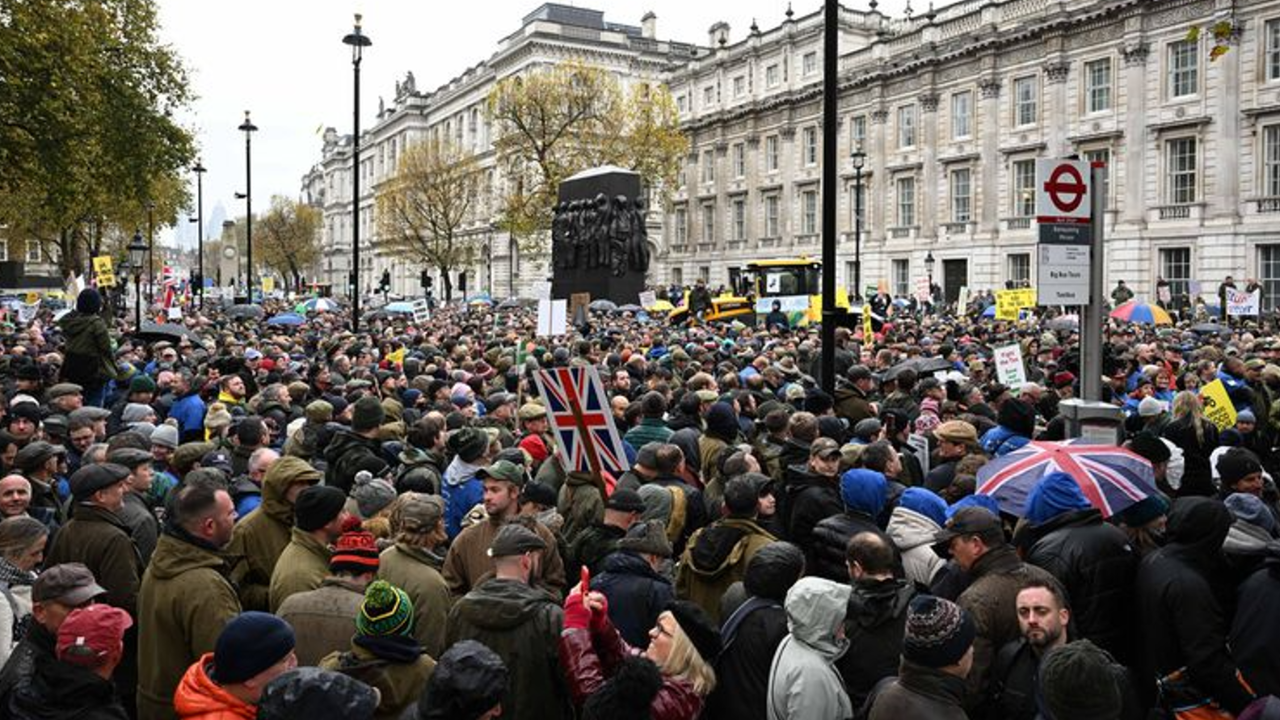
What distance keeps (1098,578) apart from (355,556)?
3386 mm

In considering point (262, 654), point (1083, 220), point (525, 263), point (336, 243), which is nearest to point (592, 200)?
point (1083, 220)

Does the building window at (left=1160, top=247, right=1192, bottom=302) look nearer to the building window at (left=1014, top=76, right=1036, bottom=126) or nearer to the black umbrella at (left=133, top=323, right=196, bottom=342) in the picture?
the building window at (left=1014, top=76, right=1036, bottom=126)

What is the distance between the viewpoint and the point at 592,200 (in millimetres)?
29922

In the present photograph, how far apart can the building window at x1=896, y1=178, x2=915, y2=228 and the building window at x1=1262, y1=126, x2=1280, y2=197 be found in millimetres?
17497

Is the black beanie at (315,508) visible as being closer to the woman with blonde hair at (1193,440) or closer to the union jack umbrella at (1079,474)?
the union jack umbrella at (1079,474)

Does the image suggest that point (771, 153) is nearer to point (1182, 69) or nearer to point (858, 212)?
point (858, 212)

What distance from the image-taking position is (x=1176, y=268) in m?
40.8

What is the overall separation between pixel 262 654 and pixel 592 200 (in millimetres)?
26964

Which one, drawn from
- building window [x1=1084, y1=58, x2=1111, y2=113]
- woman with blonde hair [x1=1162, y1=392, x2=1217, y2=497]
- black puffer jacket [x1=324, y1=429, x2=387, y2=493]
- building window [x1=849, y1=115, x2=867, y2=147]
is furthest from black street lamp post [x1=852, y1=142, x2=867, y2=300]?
black puffer jacket [x1=324, y1=429, x2=387, y2=493]

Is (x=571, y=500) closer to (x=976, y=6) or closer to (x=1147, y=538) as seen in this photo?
(x=1147, y=538)

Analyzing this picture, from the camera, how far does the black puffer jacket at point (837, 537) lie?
18.4 feet

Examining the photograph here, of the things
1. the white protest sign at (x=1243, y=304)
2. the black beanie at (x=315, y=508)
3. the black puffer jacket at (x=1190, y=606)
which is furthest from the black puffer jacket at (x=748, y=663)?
the white protest sign at (x=1243, y=304)

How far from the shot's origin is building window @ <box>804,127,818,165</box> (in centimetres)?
5956

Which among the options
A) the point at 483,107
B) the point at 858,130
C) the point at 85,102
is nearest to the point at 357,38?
the point at 85,102
